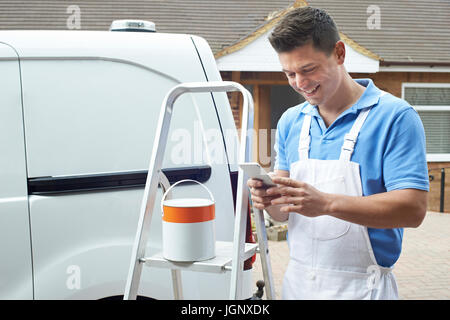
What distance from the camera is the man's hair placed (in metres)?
1.61

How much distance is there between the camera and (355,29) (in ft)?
38.7

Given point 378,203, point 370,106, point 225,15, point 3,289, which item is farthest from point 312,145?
point 225,15

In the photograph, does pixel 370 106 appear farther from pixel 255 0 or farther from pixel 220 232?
pixel 255 0

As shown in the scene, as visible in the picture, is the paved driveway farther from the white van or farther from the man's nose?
the man's nose

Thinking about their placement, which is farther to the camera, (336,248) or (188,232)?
(336,248)

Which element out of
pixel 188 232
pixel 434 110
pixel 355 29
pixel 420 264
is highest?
pixel 355 29

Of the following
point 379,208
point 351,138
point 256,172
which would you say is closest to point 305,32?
point 351,138

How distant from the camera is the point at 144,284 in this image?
2.21 m

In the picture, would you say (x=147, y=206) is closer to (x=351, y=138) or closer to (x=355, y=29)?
(x=351, y=138)

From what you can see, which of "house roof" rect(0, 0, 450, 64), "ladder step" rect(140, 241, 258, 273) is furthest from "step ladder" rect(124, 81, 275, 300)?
"house roof" rect(0, 0, 450, 64)

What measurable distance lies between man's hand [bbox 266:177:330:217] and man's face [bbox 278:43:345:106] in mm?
373

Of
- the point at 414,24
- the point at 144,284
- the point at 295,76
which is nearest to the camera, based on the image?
the point at 295,76

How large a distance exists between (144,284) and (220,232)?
1.41 ft

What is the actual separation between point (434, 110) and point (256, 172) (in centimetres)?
1119
